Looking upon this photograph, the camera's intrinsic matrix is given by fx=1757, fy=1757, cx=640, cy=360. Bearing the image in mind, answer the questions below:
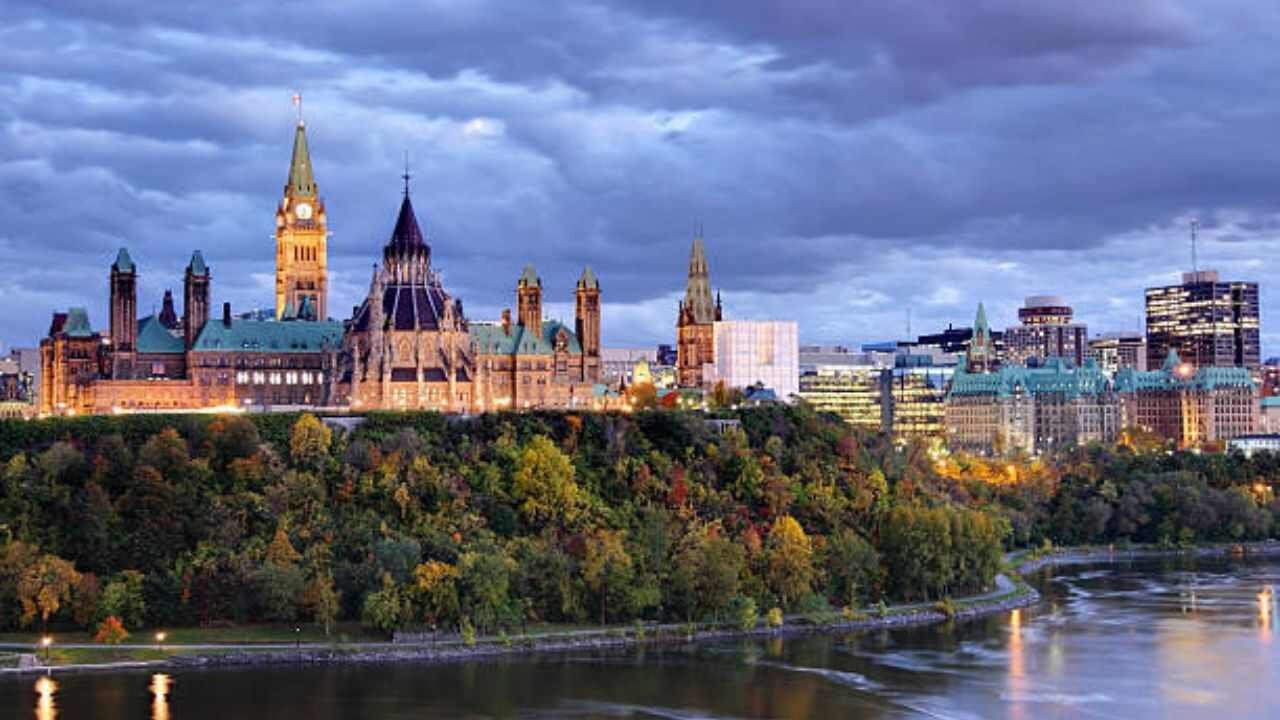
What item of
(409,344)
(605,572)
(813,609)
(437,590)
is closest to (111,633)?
(437,590)

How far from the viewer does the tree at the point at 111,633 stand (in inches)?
4119

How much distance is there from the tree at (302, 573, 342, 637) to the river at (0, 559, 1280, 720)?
648 cm

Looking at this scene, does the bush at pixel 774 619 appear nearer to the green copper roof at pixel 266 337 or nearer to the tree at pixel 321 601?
the tree at pixel 321 601

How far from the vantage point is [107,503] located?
115938mm

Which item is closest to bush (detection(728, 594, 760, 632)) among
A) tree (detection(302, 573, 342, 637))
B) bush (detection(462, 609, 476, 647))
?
bush (detection(462, 609, 476, 647))

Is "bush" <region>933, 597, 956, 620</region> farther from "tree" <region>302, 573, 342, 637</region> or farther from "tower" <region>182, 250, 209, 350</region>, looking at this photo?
"tower" <region>182, 250, 209, 350</region>

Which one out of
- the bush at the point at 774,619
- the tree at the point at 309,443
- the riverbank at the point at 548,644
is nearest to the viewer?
the riverbank at the point at 548,644

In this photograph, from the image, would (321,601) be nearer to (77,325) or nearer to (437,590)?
(437,590)

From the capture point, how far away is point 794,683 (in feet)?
324

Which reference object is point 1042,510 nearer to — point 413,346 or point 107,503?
point 413,346

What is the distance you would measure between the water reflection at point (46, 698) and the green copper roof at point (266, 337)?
287 feet

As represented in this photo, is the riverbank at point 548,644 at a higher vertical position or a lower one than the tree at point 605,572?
lower

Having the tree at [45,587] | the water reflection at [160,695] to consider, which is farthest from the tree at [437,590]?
the tree at [45,587]

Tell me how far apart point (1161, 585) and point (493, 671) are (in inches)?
2751
